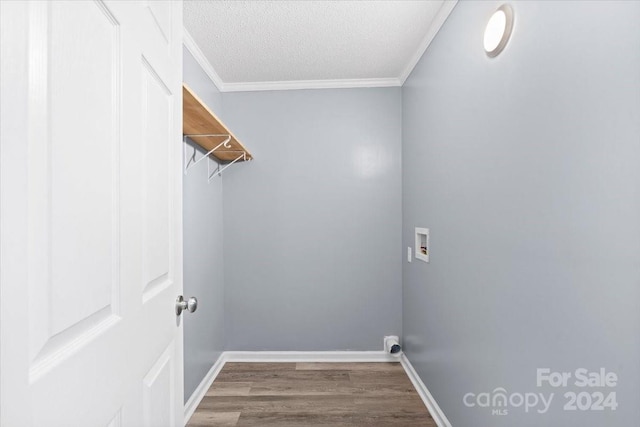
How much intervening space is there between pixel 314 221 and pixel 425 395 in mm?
1489

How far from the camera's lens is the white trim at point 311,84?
104 inches

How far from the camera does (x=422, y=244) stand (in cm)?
225

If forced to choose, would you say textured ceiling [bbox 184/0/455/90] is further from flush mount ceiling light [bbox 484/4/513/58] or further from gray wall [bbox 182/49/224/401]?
flush mount ceiling light [bbox 484/4/513/58]

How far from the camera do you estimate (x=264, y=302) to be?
2.72 m

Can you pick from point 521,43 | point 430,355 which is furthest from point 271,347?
point 521,43

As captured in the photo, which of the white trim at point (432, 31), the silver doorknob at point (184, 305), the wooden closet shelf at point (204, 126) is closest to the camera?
the silver doorknob at point (184, 305)

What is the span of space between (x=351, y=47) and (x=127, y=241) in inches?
79.7

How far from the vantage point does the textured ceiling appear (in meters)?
1.78

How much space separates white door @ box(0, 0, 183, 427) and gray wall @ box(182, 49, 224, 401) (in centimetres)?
121

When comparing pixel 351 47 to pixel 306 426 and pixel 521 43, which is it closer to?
pixel 521 43

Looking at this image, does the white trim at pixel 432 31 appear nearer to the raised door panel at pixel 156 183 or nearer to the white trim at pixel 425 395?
the raised door panel at pixel 156 183

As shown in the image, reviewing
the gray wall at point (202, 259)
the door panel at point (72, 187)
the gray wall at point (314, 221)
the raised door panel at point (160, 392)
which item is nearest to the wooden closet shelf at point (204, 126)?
the gray wall at point (202, 259)

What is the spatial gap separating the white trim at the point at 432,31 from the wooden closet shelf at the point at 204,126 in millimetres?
1394

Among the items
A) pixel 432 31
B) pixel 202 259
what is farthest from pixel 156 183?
pixel 432 31
